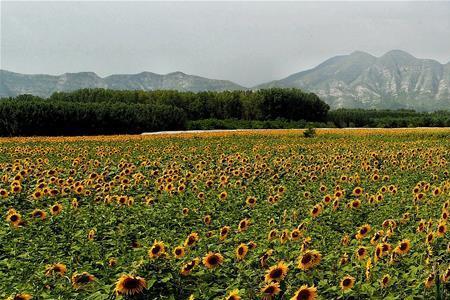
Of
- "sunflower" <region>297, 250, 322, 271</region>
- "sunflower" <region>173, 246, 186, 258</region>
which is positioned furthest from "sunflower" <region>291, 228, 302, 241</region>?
"sunflower" <region>173, 246, 186, 258</region>

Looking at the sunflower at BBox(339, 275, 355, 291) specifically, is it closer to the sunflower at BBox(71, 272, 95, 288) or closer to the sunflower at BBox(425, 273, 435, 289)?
the sunflower at BBox(425, 273, 435, 289)

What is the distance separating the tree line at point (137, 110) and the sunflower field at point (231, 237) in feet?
120

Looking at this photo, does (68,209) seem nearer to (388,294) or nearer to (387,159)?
(388,294)

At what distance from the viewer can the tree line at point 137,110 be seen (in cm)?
4588

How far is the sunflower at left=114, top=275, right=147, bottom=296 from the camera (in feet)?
12.3

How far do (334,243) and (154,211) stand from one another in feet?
9.49

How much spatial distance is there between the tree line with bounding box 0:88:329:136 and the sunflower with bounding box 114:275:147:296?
147ft

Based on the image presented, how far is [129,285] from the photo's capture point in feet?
12.4

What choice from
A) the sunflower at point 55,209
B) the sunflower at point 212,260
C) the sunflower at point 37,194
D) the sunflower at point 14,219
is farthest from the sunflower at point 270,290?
the sunflower at point 37,194

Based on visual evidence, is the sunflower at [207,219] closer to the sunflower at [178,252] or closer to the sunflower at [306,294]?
the sunflower at [178,252]

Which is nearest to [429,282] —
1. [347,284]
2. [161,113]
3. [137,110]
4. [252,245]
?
[347,284]

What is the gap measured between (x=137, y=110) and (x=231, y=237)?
4999 cm

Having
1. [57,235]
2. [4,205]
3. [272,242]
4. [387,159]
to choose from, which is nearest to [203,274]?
[272,242]

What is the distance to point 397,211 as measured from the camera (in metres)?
7.61
